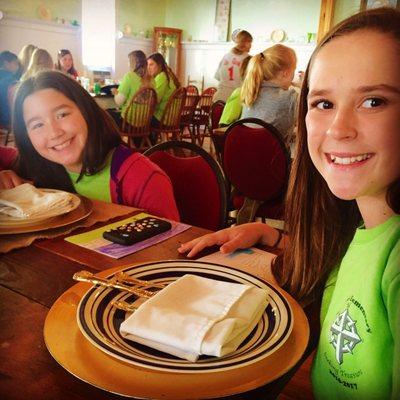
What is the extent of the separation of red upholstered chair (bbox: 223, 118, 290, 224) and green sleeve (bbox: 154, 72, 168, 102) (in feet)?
10.6

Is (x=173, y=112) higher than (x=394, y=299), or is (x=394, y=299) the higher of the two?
(x=394, y=299)

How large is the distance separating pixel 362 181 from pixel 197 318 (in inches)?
12.8

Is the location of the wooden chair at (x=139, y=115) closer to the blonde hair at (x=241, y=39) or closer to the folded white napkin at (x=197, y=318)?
the blonde hair at (x=241, y=39)

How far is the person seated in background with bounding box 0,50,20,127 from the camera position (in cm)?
425

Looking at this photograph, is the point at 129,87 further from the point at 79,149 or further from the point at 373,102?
the point at 373,102

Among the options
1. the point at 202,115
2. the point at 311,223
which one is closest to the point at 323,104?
the point at 311,223

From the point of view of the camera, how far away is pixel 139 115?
16.0 feet

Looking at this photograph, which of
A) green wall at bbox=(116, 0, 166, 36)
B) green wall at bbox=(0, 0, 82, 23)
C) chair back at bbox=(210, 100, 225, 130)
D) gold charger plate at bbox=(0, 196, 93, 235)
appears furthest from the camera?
green wall at bbox=(116, 0, 166, 36)

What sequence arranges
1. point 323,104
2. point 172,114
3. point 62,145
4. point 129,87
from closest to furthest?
point 323,104, point 62,145, point 129,87, point 172,114

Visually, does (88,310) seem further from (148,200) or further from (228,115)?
(228,115)

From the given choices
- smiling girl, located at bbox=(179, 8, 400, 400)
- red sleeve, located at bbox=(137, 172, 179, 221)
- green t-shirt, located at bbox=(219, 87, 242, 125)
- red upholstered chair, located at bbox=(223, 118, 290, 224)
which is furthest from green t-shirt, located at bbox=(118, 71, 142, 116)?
smiling girl, located at bbox=(179, 8, 400, 400)

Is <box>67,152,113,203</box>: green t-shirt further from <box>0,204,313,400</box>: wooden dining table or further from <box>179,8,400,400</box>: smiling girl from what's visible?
<box>179,8,400,400</box>: smiling girl

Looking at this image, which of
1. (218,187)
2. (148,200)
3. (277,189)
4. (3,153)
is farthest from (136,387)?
(277,189)

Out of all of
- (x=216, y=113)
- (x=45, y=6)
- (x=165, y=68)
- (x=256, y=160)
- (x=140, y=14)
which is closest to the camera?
(x=256, y=160)
